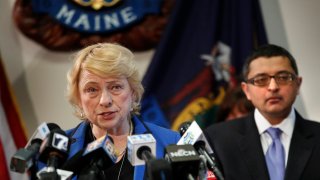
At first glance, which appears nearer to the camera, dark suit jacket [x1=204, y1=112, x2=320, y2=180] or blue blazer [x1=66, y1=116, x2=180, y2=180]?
blue blazer [x1=66, y1=116, x2=180, y2=180]

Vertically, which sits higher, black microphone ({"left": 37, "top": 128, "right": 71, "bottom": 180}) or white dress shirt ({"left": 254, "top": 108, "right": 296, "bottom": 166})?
black microphone ({"left": 37, "top": 128, "right": 71, "bottom": 180})

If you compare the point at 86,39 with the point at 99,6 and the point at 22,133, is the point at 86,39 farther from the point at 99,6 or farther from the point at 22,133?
the point at 22,133

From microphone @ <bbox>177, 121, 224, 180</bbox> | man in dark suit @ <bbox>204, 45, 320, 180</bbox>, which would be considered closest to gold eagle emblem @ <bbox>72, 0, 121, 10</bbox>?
man in dark suit @ <bbox>204, 45, 320, 180</bbox>

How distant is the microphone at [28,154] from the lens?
129 cm

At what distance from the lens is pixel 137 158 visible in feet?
4.51

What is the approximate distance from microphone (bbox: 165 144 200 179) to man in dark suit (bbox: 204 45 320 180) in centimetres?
94

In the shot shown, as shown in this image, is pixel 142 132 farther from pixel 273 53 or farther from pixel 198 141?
pixel 273 53

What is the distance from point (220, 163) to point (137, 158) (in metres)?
0.99

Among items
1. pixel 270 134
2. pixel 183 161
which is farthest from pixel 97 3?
pixel 183 161

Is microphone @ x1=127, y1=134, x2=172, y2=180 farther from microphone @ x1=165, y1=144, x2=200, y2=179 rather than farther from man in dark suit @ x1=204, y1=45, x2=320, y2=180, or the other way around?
man in dark suit @ x1=204, y1=45, x2=320, y2=180

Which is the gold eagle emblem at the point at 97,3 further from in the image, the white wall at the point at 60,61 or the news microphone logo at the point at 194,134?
the news microphone logo at the point at 194,134

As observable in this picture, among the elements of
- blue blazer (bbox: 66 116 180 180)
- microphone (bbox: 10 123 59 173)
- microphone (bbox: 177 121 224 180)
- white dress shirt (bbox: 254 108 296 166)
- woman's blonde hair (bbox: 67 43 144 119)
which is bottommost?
white dress shirt (bbox: 254 108 296 166)

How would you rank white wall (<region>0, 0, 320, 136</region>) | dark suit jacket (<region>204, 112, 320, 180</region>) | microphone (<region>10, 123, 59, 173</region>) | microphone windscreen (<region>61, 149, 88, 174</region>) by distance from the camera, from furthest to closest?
white wall (<region>0, 0, 320, 136</region>) → dark suit jacket (<region>204, 112, 320, 180</region>) → microphone windscreen (<region>61, 149, 88, 174</region>) → microphone (<region>10, 123, 59, 173</region>)

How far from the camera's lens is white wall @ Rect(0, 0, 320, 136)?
139 inches
